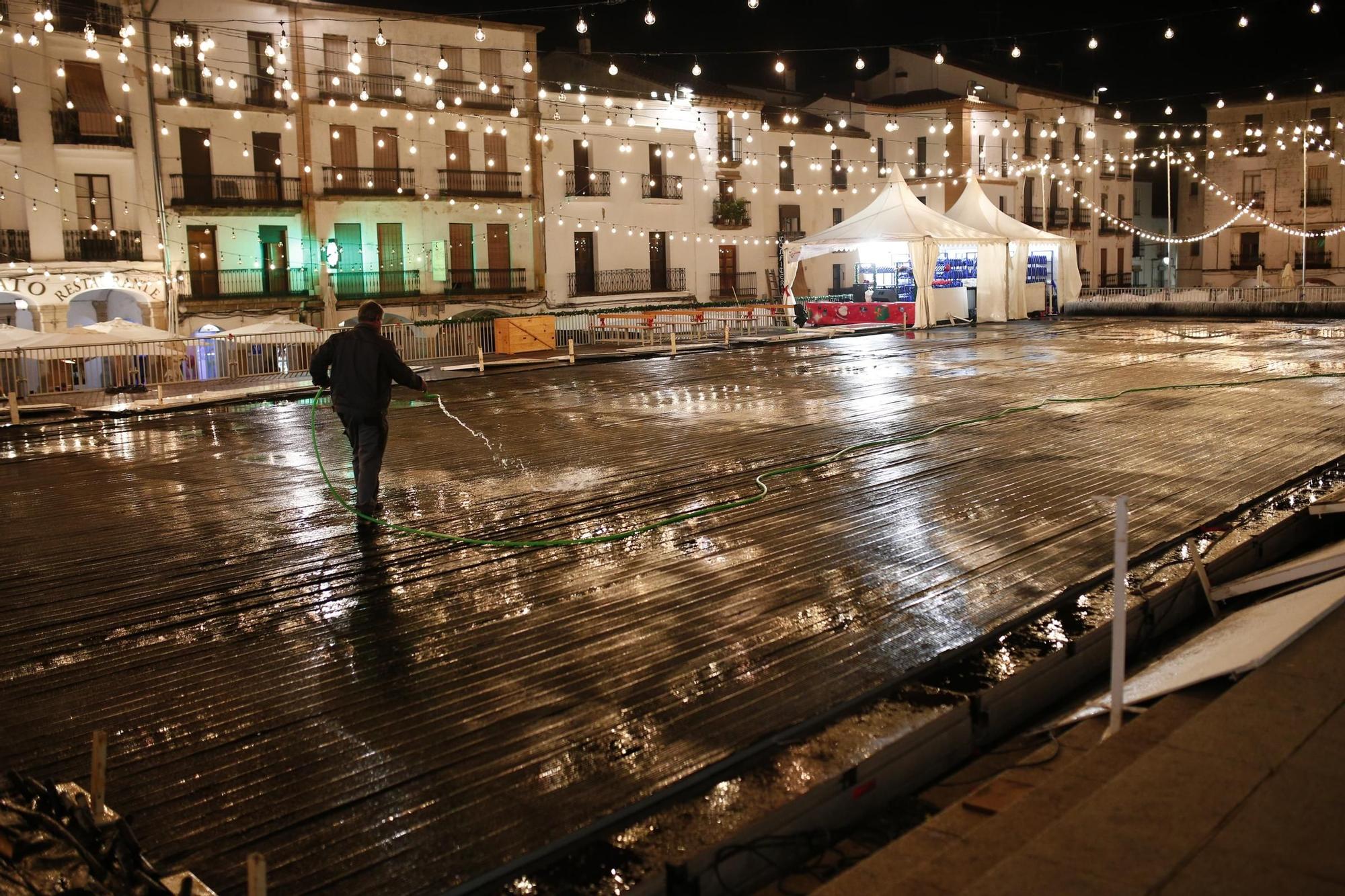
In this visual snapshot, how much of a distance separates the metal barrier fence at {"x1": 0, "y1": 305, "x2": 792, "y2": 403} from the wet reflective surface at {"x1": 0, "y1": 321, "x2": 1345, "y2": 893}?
498 cm

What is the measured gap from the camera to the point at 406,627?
583 centimetres

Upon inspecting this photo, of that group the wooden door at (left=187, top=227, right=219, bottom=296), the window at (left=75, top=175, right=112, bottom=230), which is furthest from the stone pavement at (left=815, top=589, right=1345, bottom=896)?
the wooden door at (left=187, top=227, right=219, bottom=296)

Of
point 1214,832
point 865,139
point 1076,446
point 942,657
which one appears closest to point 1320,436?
point 1076,446

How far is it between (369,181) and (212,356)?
12.7 metres

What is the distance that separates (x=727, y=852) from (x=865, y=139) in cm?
4353

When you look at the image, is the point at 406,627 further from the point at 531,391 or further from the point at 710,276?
the point at 710,276

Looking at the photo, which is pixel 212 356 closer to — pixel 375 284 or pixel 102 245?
pixel 102 245

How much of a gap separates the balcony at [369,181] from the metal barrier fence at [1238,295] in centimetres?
2143

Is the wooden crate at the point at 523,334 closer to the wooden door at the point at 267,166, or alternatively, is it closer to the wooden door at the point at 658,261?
the wooden door at the point at 267,166

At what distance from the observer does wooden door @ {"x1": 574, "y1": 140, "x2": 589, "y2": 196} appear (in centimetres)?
3519

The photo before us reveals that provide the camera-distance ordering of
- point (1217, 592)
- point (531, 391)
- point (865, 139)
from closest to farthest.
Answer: point (1217, 592)
point (531, 391)
point (865, 139)

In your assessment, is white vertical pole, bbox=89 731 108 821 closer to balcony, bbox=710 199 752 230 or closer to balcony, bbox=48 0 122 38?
balcony, bbox=48 0 122 38

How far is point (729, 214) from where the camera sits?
3888 cm

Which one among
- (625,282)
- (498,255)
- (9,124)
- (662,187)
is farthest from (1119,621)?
(662,187)
